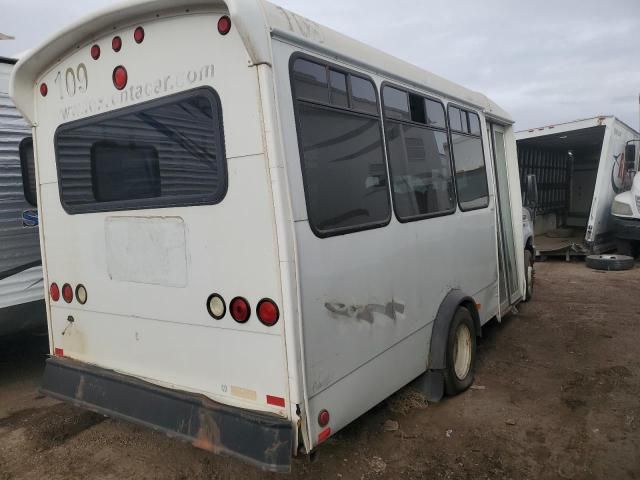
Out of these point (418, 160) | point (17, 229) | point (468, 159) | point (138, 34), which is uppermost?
point (138, 34)

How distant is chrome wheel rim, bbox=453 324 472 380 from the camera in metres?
4.33

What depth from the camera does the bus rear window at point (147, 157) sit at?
8.80 ft

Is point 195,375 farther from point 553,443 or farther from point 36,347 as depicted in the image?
point 36,347

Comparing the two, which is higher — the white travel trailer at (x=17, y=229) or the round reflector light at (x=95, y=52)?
the round reflector light at (x=95, y=52)

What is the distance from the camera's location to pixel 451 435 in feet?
12.0

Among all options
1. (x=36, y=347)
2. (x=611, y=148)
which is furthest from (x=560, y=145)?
(x=36, y=347)

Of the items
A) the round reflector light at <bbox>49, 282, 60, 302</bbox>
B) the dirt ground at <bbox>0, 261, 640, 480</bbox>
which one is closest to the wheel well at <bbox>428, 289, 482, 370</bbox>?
the dirt ground at <bbox>0, 261, 640, 480</bbox>

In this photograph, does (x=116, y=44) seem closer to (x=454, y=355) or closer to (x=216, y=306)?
(x=216, y=306)

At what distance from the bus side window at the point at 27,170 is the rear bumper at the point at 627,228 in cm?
1050

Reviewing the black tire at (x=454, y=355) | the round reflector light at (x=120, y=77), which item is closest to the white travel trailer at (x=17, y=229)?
the round reflector light at (x=120, y=77)

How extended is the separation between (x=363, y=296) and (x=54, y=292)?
2286 millimetres

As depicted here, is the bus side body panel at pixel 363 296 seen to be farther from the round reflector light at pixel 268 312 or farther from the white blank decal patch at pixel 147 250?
the white blank decal patch at pixel 147 250

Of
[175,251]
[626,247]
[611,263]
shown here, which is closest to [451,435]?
[175,251]

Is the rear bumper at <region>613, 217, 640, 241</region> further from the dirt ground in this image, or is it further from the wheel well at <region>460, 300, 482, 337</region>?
the wheel well at <region>460, 300, 482, 337</region>
